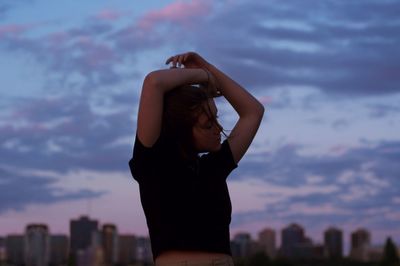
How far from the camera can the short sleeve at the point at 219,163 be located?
4.45 m

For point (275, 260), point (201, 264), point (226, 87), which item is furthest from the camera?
point (275, 260)

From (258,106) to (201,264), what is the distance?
1.07 meters

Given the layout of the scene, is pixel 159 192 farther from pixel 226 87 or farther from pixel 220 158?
pixel 226 87

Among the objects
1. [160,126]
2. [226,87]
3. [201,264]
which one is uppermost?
[226,87]

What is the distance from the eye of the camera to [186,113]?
436 centimetres

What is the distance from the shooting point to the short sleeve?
14.6 feet

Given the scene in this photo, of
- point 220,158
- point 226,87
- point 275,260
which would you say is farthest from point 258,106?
point 275,260

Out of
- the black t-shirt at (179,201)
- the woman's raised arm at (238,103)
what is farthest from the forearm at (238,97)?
the black t-shirt at (179,201)

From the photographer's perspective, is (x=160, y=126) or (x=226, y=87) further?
(x=226, y=87)

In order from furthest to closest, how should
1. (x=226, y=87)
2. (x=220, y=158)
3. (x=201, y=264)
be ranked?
1. (x=226, y=87)
2. (x=220, y=158)
3. (x=201, y=264)

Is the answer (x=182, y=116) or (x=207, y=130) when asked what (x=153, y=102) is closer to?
(x=182, y=116)

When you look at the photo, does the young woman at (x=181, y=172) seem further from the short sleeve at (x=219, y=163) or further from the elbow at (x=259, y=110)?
the elbow at (x=259, y=110)

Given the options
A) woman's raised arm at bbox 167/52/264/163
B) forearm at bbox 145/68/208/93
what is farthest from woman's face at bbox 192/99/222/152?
woman's raised arm at bbox 167/52/264/163

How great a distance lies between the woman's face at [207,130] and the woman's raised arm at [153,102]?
164 millimetres
